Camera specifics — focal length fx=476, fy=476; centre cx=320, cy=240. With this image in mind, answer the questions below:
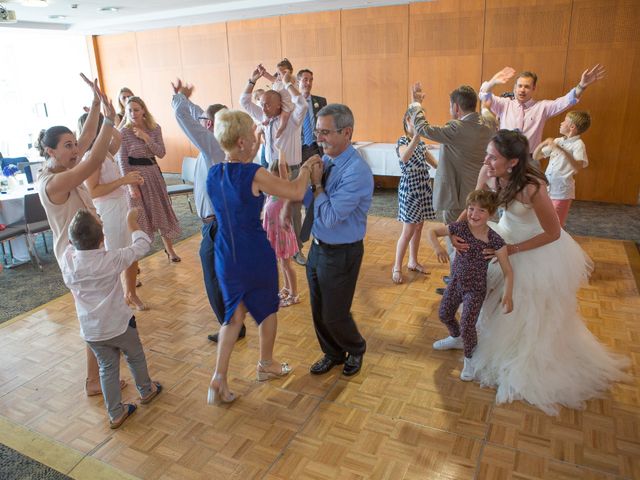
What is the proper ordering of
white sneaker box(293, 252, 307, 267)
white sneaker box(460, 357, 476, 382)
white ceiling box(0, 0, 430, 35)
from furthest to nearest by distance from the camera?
white ceiling box(0, 0, 430, 35) → white sneaker box(293, 252, 307, 267) → white sneaker box(460, 357, 476, 382)

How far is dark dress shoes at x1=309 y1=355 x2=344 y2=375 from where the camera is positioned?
121 inches

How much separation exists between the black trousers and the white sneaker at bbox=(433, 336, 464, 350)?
0.64m

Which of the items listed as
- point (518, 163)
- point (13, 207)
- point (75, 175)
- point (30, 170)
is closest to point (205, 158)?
point (75, 175)

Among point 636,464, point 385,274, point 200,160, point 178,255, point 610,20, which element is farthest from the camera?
point 610,20

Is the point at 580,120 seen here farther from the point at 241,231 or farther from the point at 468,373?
the point at 241,231

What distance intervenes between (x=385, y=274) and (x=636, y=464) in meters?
2.57

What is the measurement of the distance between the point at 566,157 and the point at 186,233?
4.45 metres

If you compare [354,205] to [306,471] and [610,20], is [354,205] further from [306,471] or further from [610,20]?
[610,20]

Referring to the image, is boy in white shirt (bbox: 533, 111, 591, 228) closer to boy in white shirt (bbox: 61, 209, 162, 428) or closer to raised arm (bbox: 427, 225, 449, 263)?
raised arm (bbox: 427, 225, 449, 263)

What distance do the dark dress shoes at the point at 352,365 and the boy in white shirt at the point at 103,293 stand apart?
4.17 feet

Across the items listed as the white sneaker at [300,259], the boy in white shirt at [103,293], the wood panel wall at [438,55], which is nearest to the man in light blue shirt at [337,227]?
the boy in white shirt at [103,293]

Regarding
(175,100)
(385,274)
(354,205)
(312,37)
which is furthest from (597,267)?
(312,37)

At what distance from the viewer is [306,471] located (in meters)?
2.32

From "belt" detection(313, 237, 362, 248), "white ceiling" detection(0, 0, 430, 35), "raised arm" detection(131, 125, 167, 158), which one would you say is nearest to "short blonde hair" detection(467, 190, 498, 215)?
"belt" detection(313, 237, 362, 248)
